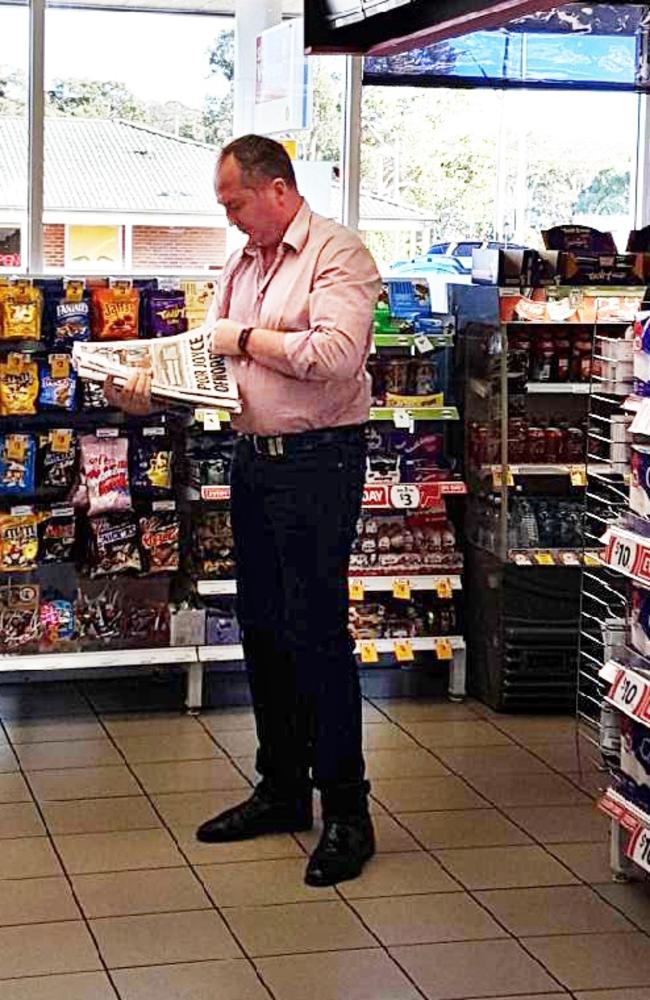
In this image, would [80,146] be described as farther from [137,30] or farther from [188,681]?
[188,681]

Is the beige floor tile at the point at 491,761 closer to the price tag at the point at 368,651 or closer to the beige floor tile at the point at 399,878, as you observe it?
the price tag at the point at 368,651

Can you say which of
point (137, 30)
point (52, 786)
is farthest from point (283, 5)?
point (52, 786)

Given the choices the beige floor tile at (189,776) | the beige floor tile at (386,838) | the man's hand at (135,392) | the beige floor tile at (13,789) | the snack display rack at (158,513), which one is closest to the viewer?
the man's hand at (135,392)

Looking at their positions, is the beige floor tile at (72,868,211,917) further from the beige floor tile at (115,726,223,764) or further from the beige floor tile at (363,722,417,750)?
the beige floor tile at (363,722,417,750)

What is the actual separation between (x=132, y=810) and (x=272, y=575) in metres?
0.93

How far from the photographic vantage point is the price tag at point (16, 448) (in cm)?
625

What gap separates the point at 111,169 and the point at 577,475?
2128 mm

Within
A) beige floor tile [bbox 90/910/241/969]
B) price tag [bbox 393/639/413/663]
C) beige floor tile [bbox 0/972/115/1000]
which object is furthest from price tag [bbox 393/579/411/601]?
beige floor tile [bbox 0/972/115/1000]

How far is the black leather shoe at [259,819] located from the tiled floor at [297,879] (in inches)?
2.1

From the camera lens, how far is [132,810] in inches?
210

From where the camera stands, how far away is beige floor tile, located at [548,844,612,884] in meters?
4.84

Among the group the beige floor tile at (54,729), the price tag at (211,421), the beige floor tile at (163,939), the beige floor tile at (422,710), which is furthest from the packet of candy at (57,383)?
the beige floor tile at (163,939)

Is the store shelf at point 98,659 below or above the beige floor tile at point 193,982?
above

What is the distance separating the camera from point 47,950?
4246 millimetres
